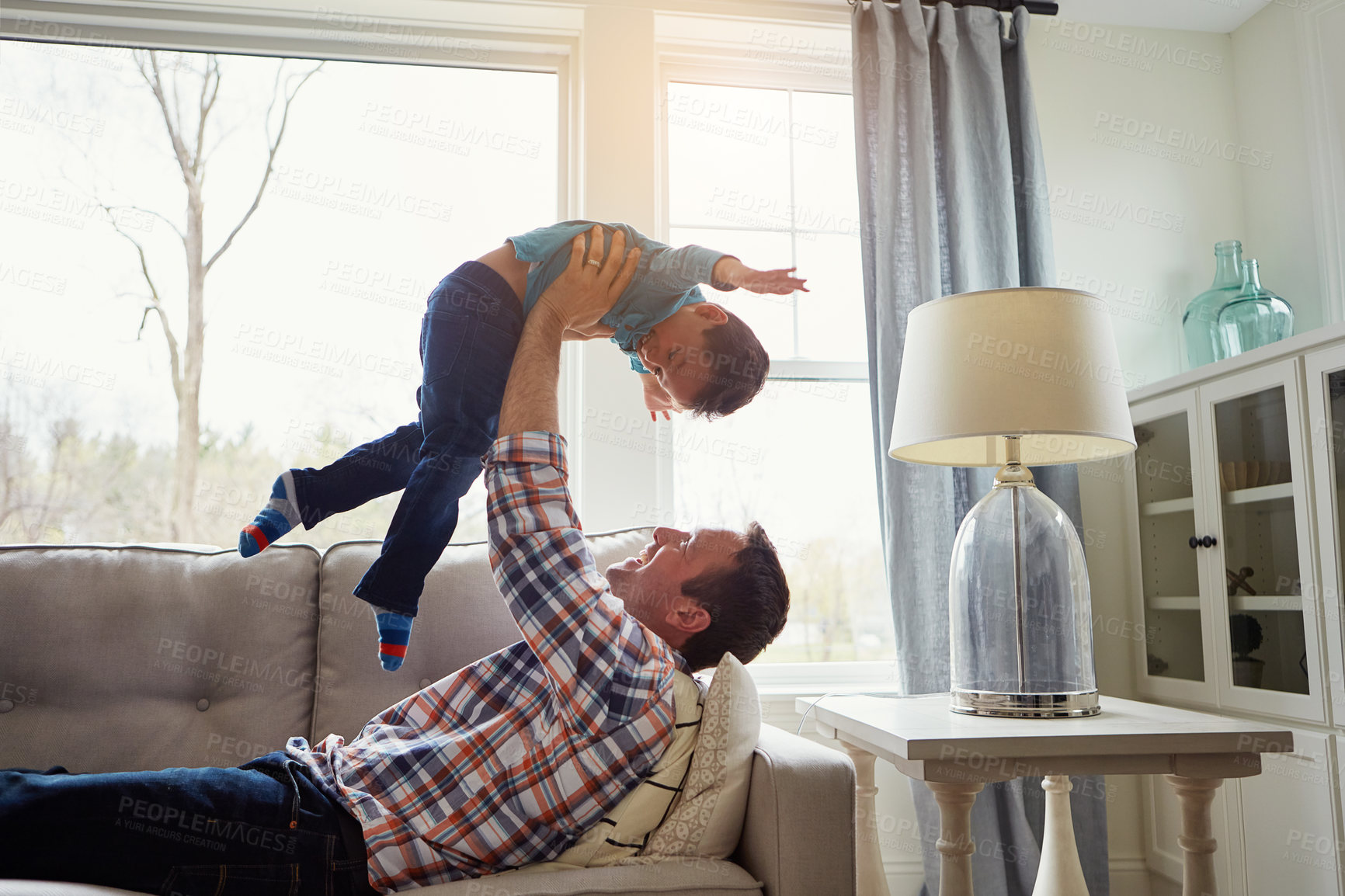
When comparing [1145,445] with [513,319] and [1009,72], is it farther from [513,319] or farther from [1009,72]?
[513,319]

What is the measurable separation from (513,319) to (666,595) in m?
0.49

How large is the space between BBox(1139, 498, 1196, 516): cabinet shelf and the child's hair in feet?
4.49

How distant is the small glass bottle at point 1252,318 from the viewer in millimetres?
2332

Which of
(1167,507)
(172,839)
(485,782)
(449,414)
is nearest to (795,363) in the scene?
(1167,507)

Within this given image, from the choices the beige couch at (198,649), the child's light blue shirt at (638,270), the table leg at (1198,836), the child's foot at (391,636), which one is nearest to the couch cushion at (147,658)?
the beige couch at (198,649)

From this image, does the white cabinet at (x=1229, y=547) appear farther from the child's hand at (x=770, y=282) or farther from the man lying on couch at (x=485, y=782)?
the man lying on couch at (x=485, y=782)

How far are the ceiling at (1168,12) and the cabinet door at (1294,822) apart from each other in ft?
6.45

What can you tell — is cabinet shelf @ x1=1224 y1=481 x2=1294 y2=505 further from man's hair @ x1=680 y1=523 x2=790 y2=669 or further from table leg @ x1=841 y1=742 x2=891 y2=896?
man's hair @ x1=680 y1=523 x2=790 y2=669

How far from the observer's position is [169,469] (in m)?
2.37

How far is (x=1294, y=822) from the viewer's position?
194 centimetres

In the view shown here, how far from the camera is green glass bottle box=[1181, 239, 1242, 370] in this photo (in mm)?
2432

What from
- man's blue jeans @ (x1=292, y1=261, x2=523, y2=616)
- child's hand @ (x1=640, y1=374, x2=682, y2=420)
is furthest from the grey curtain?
man's blue jeans @ (x1=292, y1=261, x2=523, y2=616)

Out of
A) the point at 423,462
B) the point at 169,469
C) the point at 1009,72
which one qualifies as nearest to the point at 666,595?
the point at 423,462

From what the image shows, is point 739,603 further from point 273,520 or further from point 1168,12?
point 1168,12
